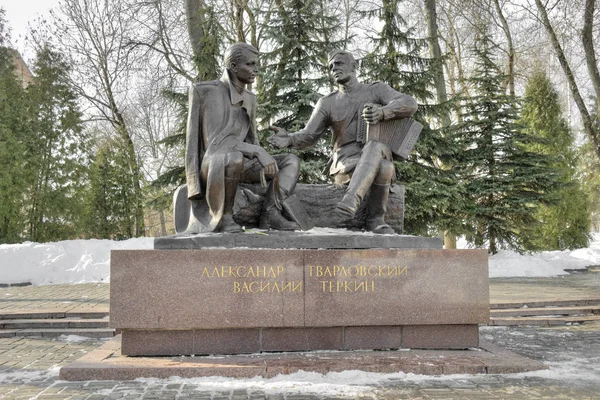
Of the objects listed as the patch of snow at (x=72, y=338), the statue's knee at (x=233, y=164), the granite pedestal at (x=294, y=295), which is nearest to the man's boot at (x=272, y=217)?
the granite pedestal at (x=294, y=295)

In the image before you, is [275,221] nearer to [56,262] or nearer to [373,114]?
[373,114]

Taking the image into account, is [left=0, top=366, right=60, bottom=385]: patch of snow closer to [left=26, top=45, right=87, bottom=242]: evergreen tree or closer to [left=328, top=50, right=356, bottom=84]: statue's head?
[left=328, top=50, right=356, bottom=84]: statue's head

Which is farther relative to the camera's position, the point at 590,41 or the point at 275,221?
the point at 590,41

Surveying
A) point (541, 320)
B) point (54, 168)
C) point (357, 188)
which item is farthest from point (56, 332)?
point (54, 168)

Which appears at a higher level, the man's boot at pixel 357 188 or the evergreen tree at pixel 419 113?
the evergreen tree at pixel 419 113

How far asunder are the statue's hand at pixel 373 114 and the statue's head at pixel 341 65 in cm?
66

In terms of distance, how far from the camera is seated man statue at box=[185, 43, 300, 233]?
5.70 m

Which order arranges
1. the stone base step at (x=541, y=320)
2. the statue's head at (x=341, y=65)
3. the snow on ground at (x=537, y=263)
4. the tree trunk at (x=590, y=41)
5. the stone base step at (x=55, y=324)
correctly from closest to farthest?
the statue's head at (x=341, y=65), the stone base step at (x=55, y=324), the stone base step at (x=541, y=320), the snow on ground at (x=537, y=263), the tree trunk at (x=590, y=41)

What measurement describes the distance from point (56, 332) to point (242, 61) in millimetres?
4130

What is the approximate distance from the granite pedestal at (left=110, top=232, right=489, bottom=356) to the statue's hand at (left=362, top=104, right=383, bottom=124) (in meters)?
1.32

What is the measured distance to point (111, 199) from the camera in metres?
20.2

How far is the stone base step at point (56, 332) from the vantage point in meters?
7.17

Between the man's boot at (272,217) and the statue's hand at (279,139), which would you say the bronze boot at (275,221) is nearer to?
the man's boot at (272,217)

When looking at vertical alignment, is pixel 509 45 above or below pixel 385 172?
above
